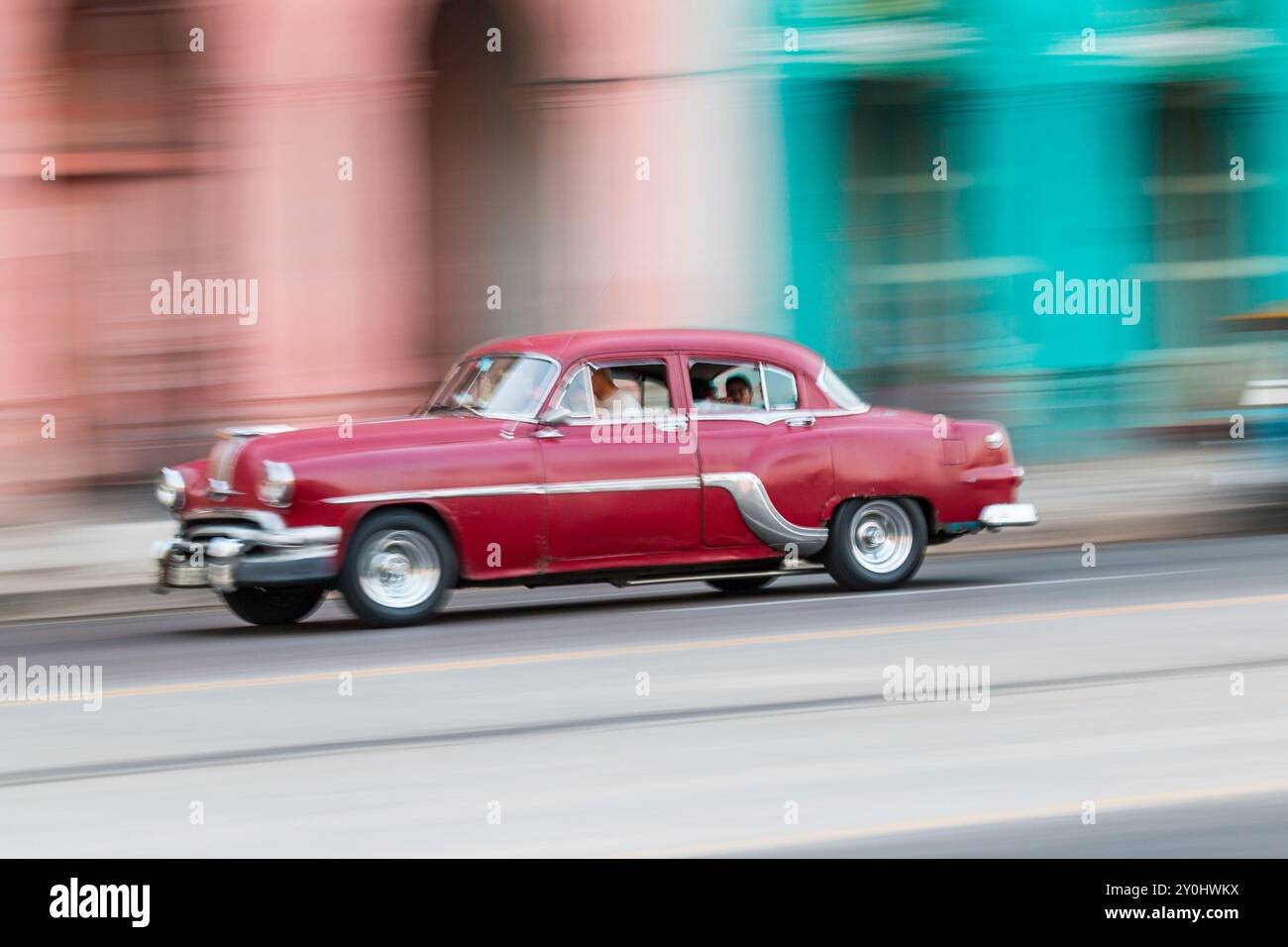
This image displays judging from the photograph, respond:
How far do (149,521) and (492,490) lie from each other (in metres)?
4.91

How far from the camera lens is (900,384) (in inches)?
768

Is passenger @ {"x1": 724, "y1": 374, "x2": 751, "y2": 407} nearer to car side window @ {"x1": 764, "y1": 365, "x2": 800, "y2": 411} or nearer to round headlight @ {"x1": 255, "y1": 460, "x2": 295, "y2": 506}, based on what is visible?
car side window @ {"x1": 764, "y1": 365, "x2": 800, "y2": 411}

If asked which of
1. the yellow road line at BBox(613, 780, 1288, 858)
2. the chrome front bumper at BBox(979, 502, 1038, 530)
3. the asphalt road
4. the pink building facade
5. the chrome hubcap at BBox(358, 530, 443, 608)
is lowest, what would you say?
the yellow road line at BBox(613, 780, 1288, 858)

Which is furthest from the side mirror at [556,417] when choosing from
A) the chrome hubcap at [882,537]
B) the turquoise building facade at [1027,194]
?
the turquoise building facade at [1027,194]

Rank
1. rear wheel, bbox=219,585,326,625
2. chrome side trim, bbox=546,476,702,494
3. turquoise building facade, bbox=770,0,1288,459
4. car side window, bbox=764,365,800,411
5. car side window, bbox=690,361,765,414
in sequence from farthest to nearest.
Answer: turquoise building facade, bbox=770,0,1288,459 < car side window, bbox=764,365,800,411 < car side window, bbox=690,361,765,414 < rear wheel, bbox=219,585,326,625 < chrome side trim, bbox=546,476,702,494

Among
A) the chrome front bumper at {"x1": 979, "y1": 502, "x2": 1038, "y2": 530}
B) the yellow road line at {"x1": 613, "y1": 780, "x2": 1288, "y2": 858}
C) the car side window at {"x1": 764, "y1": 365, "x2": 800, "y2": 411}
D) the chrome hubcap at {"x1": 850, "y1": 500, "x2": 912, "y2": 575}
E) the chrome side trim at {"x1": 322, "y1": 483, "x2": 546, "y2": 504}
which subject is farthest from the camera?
the chrome front bumper at {"x1": 979, "y1": 502, "x2": 1038, "y2": 530}

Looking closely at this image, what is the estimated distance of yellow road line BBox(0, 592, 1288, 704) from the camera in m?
9.09

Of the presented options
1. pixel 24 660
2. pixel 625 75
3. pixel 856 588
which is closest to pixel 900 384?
pixel 625 75

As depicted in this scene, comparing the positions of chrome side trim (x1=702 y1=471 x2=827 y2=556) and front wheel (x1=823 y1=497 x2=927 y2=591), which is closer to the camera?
chrome side trim (x1=702 y1=471 x2=827 y2=556)

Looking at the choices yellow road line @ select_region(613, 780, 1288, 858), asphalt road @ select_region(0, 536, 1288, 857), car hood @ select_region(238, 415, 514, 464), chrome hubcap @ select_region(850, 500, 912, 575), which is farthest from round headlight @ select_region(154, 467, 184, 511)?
yellow road line @ select_region(613, 780, 1288, 858)

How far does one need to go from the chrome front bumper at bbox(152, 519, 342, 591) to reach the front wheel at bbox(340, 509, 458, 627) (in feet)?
0.51

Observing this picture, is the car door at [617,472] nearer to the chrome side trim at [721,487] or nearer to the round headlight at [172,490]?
the chrome side trim at [721,487]

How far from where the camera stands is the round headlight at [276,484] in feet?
34.0
